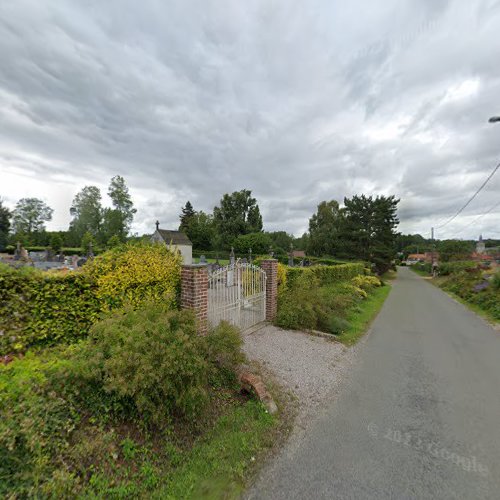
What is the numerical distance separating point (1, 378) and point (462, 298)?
67.3 ft

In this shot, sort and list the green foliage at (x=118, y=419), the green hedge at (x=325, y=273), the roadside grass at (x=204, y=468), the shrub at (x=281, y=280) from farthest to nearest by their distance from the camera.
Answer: the green hedge at (x=325, y=273) → the shrub at (x=281, y=280) → the roadside grass at (x=204, y=468) → the green foliage at (x=118, y=419)

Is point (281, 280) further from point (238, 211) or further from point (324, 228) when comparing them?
point (238, 211)

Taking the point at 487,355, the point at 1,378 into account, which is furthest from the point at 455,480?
the point at 487,355

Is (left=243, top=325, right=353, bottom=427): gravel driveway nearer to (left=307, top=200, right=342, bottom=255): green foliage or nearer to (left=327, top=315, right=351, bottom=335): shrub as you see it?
(left=327, top=315, right=351, bottom=335): shrub

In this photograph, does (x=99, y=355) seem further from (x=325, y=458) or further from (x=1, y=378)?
(x=325, y=458)

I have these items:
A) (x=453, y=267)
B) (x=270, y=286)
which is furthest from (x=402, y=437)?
(x=453, y=267)

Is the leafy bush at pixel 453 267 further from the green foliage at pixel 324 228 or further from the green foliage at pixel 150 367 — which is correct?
the green foliage at pixel 150 367

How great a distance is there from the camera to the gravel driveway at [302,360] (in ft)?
13.5

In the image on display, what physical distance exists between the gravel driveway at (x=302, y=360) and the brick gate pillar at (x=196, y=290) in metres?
1.42

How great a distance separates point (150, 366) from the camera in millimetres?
2730

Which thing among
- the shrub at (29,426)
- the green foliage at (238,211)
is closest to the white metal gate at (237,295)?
the shrub at (29,426)

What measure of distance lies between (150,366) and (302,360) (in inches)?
143

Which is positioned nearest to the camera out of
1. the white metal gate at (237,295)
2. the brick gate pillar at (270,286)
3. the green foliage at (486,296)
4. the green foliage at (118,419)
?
the green foliage at (118,419)

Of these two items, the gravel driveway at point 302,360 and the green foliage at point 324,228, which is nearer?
the gravel driveway at point 302,360
